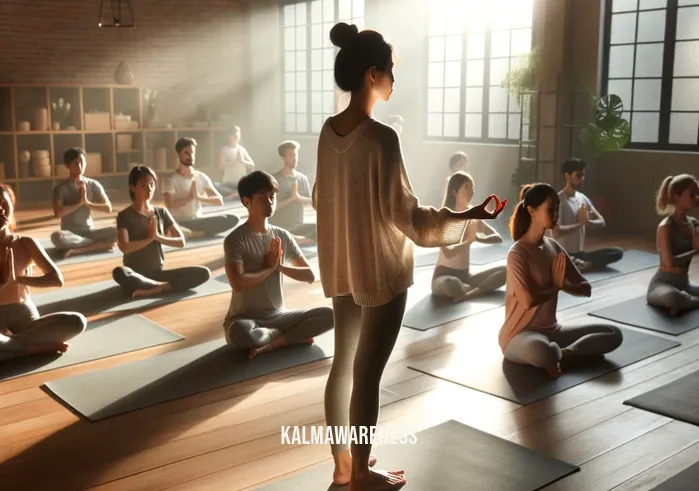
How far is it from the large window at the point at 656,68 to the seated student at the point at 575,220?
212 centimetres

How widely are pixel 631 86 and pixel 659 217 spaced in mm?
1274

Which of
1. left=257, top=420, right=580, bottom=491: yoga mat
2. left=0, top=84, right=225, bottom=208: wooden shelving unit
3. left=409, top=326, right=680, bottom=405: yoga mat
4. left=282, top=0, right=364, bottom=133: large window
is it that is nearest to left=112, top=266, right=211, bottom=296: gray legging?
left=409, top=326, right=680, bottom=405: yoga mat

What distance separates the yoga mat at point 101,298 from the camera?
14.7ft

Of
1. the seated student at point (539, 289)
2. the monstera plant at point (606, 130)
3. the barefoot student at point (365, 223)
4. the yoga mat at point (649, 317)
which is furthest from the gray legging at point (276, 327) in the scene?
the monstera plant at point (606, 130)

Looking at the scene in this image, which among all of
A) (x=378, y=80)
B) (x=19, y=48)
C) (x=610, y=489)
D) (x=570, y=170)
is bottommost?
(x=610, y=489)

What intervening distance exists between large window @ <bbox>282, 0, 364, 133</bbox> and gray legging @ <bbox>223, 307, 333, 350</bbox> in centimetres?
710

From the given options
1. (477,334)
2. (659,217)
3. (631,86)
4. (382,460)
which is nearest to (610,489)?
(382,460)

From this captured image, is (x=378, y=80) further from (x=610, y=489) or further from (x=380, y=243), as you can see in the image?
(x=610, y=489)

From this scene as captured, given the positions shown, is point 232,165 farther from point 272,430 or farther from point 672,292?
point 272,430

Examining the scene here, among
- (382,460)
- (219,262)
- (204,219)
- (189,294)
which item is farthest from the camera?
(204,219)

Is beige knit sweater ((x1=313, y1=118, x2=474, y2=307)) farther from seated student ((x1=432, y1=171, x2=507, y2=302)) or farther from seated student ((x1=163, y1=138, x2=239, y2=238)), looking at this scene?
seated student ((x1=163, y1=138, x2=239, y2=238))

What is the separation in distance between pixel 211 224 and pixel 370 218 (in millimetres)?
4800

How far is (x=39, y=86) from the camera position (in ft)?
29.8

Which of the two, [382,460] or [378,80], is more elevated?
[378,80]
